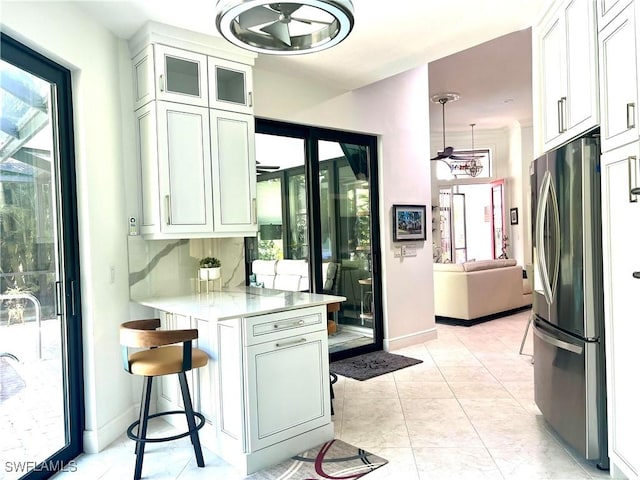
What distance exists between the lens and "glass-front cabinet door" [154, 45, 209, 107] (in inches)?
119

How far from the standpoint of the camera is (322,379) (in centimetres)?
284

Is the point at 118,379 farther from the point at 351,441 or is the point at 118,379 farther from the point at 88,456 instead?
the point at 351,441

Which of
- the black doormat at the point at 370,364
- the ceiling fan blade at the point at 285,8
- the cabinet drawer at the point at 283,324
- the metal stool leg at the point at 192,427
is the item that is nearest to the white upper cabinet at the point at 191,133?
the cabinet drawer at the point at 283,324

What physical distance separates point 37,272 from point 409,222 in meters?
3.75

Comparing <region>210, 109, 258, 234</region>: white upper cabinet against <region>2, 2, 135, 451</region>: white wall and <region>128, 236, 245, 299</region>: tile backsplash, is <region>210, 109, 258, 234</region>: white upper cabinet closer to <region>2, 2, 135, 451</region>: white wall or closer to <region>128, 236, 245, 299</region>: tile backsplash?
<region>128, 236, 245, 299</region>: tile backsplash

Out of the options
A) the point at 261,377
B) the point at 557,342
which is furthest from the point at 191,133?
the point at 557,342

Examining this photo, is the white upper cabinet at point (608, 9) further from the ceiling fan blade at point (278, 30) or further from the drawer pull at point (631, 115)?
the ceiling fan blade at point (278, 30)

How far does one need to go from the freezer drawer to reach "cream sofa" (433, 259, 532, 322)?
10.9 feet

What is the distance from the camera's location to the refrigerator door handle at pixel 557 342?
2468 mm

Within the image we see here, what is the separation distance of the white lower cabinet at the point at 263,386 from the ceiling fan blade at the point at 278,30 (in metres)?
1.48

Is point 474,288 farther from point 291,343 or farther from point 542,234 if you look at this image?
point 291,343

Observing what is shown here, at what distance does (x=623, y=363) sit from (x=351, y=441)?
5.20 ft

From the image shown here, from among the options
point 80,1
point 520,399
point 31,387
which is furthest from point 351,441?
point 80,1

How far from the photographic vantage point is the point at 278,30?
2318 millimetres
